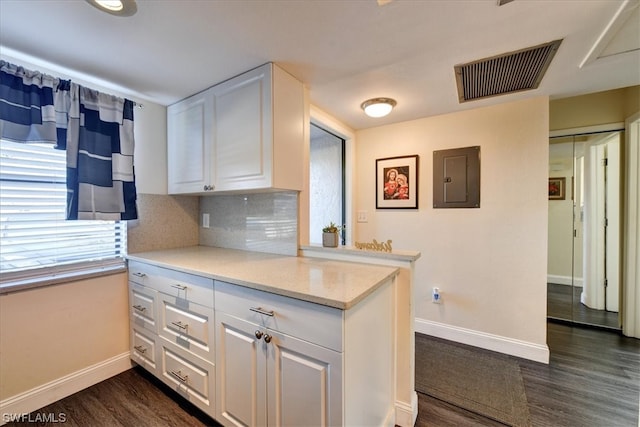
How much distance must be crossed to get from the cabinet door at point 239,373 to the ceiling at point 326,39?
1512 millimetres

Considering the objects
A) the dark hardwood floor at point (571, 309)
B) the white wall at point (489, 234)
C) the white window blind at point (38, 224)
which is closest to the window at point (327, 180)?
the white wall at point (489, 234)

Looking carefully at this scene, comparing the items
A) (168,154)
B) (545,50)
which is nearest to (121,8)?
(168,154)

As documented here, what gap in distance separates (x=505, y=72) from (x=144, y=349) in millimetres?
3241

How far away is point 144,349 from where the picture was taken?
6.16ft

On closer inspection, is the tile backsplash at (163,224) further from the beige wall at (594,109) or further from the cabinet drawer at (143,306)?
the beige wall at (594,109)

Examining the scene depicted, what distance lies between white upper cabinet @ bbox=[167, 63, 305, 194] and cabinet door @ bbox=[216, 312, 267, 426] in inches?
34.0

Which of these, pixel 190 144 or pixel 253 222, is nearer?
pixel 190 144

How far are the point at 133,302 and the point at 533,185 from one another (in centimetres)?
339

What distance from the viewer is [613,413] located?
1.55m

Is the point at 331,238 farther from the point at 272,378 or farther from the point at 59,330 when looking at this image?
the point at 59,330

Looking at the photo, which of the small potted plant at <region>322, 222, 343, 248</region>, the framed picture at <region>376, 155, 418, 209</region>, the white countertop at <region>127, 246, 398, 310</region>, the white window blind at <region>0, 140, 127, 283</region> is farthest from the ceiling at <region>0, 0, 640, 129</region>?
the white countertop at <region>127, 246, 398, 310</region>

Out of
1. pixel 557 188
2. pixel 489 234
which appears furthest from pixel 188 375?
pixel 557 188

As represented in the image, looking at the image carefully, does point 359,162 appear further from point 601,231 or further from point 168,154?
point 601,231

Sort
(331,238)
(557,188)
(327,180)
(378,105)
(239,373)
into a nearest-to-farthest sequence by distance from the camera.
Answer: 1. (239,373)
2. (331,238)
3. (378,105)
4. (557,188)
5. (327,180)
